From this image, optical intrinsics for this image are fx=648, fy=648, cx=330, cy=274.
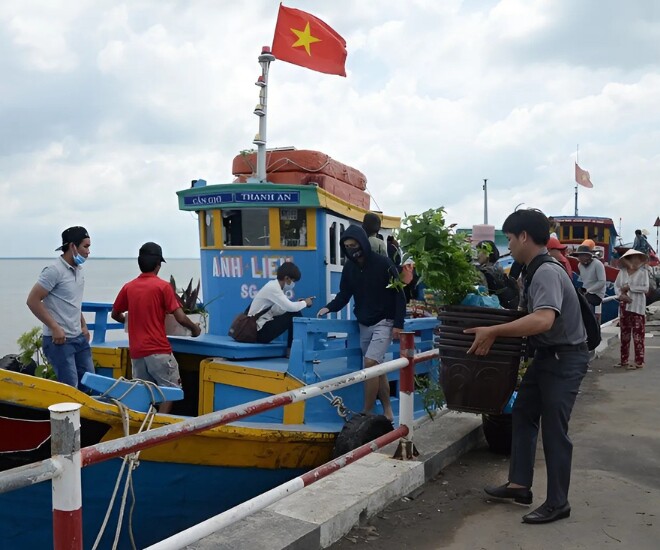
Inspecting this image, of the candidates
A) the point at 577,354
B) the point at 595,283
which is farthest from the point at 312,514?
the point at 595,283

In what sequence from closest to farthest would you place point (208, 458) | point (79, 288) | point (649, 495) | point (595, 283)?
point (649, 495) < point (208, 458) < point (79, 288) < point (595, 283)

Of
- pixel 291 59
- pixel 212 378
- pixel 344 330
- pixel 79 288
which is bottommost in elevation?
pixel 212 378

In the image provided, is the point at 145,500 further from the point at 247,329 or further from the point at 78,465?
the point at 78,465

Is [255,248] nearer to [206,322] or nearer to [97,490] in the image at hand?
[206,322]

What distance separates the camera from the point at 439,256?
4355mm

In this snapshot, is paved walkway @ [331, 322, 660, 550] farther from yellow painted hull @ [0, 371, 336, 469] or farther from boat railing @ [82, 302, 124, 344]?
boat railing @ [82, 302, 124, 344]

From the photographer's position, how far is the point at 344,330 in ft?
20.7

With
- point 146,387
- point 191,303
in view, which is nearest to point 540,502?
point 146,387

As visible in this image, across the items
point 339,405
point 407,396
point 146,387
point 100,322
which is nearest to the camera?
point 407,396

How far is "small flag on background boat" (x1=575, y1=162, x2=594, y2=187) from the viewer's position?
29172 millimetres

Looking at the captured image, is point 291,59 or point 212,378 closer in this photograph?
point 212,378

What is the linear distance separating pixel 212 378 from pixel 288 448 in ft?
3.97

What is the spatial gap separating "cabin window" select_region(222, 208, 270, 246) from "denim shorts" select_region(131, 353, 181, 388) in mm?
2376

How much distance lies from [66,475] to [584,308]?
2.85m
